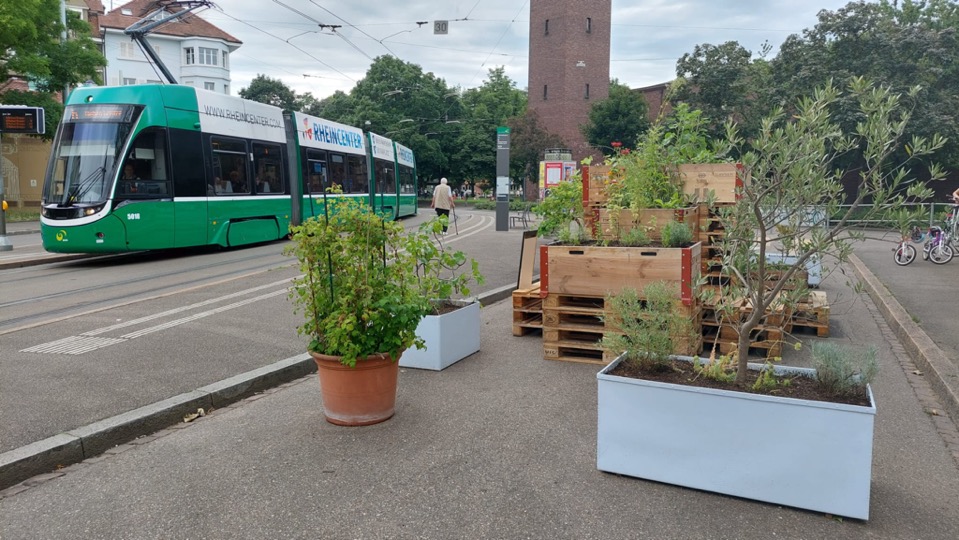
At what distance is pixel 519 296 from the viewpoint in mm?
7441

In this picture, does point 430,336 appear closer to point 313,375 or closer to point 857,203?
point 313,375

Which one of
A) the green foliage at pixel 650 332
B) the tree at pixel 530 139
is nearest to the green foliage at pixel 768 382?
the green foliage at pixel 650 332

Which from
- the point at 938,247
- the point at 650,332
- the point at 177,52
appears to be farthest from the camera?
the point at 177,52

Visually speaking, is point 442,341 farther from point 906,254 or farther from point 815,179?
point 906,254

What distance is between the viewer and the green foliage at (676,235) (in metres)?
6.16

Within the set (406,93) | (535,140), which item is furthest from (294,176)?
(406,93)

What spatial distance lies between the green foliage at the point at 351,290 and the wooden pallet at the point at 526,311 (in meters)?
2.84

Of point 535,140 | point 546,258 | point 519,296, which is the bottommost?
point 519,296

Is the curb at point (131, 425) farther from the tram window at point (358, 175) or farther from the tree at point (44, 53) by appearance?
the tree at point (44, 53)

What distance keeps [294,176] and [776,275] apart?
13834 millimetres

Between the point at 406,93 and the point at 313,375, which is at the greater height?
the point at 406,93

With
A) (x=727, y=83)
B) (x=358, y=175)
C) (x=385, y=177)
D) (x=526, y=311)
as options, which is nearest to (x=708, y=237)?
(x=526, y=311)

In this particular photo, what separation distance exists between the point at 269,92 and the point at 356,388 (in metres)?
78.7

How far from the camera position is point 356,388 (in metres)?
4.49
